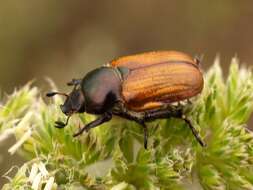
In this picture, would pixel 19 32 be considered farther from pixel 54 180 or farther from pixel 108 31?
pixel 54 180

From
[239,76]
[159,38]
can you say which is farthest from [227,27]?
[239,76]

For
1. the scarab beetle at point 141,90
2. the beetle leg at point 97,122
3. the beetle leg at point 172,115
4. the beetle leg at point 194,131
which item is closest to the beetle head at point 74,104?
the scarab beetle at point 141,90

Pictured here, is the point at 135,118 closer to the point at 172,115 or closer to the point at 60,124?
the point at 172,115

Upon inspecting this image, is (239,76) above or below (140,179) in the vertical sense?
above

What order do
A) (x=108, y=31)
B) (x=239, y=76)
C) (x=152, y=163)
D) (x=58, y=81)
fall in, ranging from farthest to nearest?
1. (x=108, y=31)
2. (x=58, y=81)
3. (x=239, y=76)
4. (x=152, y=163)

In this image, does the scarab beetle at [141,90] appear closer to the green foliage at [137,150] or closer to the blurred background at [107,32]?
the green foliage at [137,150]

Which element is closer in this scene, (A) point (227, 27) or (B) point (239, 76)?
(B) point (239, 76)

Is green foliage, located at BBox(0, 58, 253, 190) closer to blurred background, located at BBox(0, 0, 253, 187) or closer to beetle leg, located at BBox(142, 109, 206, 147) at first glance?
beetle leg, located at BBox(142, 109, 206, 147)

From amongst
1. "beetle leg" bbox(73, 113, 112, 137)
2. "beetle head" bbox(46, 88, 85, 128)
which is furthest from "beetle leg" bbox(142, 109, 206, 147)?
"beetle head" bbox(46, 88, 85, 128)
